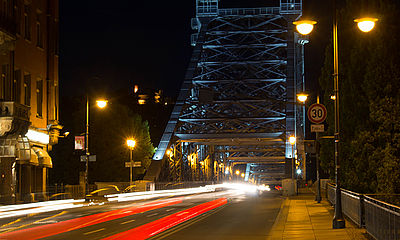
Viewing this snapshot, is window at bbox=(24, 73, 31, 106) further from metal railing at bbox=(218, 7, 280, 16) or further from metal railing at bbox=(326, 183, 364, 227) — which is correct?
metal railing at bbox=(218, 7, 280, 16)

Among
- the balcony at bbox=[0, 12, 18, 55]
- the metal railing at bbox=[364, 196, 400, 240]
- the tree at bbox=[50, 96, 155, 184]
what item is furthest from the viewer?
the tree at bbox=[50, 96, 155, 184]

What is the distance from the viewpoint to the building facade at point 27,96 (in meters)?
32.3

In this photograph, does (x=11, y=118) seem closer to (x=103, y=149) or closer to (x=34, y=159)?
(x=34, y=159)

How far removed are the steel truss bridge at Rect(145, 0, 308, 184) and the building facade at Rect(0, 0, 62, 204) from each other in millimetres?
25557

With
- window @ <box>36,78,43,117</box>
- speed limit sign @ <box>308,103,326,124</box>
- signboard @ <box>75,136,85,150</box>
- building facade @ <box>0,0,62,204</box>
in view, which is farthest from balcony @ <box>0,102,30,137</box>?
speed limit sign @ <box>308,103,326,124</box>

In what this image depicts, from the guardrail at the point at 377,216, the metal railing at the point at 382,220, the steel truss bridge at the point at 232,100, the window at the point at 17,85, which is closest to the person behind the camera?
the metal railing at the point at 382,220

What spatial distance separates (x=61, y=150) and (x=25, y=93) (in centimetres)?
3259

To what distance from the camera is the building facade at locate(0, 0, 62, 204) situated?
32312 millimetres

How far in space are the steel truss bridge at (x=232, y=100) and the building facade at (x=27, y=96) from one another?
25.6 meters

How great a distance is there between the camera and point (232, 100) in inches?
3093

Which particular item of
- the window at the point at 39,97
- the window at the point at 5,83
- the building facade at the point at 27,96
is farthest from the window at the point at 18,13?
the window at the point at 39,97

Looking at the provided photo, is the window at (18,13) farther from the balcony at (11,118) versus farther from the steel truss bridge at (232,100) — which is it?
the steel truss bridge at (232,100)

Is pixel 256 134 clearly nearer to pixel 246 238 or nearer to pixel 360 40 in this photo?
pixel 360 40

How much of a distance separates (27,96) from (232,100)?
1752 inches
